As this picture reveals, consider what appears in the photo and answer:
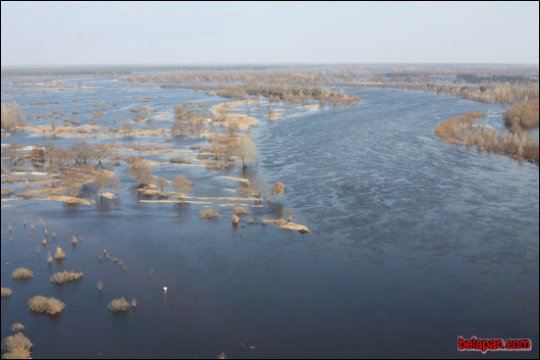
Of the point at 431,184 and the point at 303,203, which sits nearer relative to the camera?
the point at 303,203

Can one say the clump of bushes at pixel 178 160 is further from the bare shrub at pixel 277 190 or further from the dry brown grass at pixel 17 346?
the dry brown grass at pixel 17 346

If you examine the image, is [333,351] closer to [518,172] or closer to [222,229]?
[222,229]

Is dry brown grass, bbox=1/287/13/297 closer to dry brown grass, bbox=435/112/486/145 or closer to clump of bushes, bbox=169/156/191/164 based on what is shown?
clump of bushes, bbox=169/156/191/164

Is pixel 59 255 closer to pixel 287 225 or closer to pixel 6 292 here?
pixel 6 292

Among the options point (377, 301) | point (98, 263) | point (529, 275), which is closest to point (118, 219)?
point (98, 263)

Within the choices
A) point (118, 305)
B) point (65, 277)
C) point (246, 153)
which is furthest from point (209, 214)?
point (246, 153)

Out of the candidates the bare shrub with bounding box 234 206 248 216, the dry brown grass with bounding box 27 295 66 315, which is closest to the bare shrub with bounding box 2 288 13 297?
the dry brown grass with bounding box 27 295 66 315

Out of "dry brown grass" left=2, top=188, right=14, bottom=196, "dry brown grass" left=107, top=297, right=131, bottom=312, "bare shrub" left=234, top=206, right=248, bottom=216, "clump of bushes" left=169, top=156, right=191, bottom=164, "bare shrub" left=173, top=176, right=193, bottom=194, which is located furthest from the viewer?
"clump of bushes" left=169, top=156, right=191, bottom=164

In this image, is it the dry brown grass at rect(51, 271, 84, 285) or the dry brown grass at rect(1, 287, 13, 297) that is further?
the dry brown grass at rect(51, 271, 84, 285)
